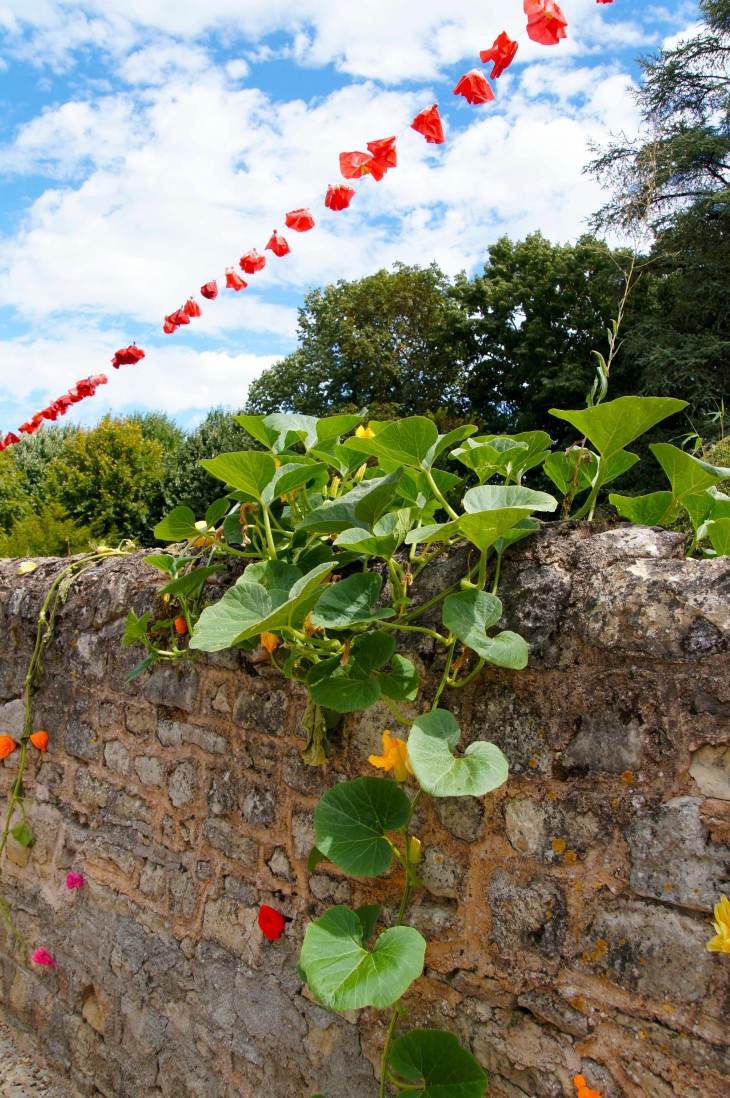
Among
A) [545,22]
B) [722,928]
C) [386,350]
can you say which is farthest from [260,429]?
[386,350]

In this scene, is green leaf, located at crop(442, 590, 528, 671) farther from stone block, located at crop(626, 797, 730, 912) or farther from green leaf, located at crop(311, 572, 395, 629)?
stone block, located at crop(626, 797, 730, 912)

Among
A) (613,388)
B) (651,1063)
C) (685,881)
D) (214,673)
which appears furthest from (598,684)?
(613,388)

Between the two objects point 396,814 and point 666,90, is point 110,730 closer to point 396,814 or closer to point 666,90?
point 396,814

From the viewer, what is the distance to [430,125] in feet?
4.41

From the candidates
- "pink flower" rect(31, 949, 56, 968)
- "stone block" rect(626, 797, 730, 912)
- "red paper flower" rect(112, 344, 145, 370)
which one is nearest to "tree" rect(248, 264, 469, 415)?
"red paper flower" rect(112, 344, 145, 370)

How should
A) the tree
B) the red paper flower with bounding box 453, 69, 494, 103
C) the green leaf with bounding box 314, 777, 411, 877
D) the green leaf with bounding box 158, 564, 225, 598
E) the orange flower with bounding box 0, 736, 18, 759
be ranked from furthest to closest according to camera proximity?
the tree, the orange flower with bounding box 0, 736, 18, 759, the green leaf with bounding box 158, 564, 225, 598, the red paper flower with bounding box 453, 69, 494, 103, the green leaf with bounding box 314, 777, 411, 877

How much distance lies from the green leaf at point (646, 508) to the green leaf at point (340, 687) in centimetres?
51

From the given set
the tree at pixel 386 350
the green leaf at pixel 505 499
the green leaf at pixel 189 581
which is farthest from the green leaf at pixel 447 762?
the tree at pixel 386 350

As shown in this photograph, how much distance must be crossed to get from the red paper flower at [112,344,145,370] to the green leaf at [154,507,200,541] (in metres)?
1.00

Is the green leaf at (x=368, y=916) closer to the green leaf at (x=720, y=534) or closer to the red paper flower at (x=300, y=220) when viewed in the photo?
the green leaf at (x=720, y=534)

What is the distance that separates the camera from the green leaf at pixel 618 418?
3.21ft

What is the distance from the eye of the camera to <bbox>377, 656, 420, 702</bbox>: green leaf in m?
1.11

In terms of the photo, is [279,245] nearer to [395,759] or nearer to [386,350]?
[395,759]

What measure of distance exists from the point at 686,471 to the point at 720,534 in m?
0.12
